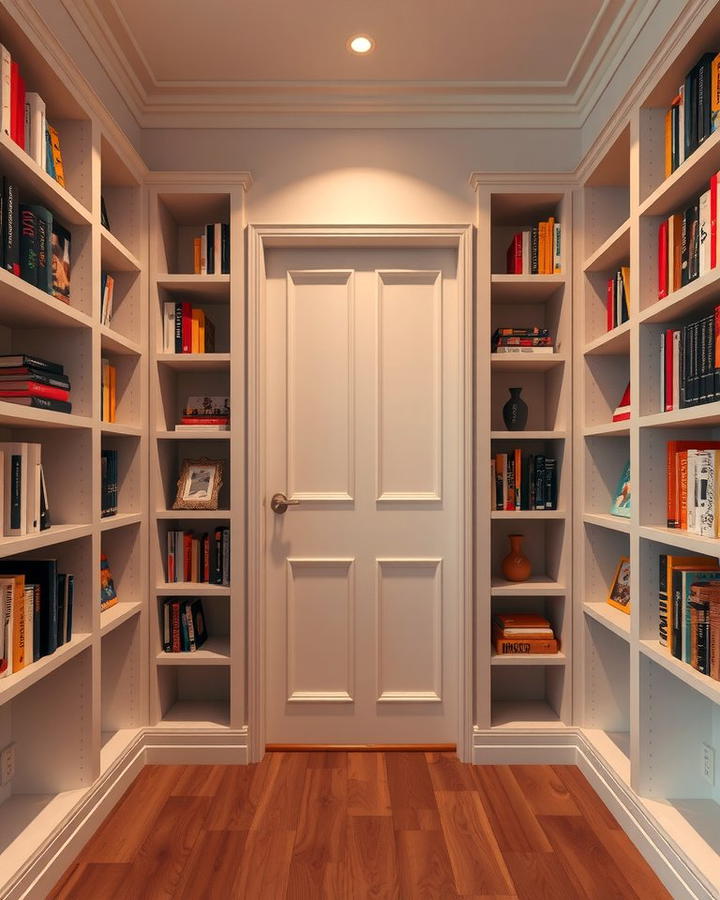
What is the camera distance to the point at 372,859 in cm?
206

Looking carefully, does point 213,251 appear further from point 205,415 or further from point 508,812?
point 508,812

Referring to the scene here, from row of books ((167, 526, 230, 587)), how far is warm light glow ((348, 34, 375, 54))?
195 cm

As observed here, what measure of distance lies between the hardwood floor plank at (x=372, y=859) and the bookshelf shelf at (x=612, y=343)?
186 cm

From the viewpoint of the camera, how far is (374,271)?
2916 mm

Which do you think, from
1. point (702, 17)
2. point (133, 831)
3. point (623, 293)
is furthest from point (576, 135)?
point (133, 831)

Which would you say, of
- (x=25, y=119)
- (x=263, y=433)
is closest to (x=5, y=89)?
(x=25, y=119)

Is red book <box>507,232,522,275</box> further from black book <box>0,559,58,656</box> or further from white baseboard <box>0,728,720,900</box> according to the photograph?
black book <box>0,559,58,656</box>

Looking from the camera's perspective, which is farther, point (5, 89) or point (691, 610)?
point (691, 610)

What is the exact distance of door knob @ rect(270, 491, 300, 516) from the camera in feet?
9.46

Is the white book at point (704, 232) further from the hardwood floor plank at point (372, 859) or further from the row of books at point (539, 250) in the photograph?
the hardwood floor plank at point (372, 859)

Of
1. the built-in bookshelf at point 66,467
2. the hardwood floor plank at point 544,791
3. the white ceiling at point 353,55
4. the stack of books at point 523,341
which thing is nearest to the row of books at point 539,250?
the stack of books at point 523,341

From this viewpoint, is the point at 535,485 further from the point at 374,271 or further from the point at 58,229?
the point at 58,229

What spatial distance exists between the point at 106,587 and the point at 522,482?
68.0 inches

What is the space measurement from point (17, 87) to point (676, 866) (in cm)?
279
